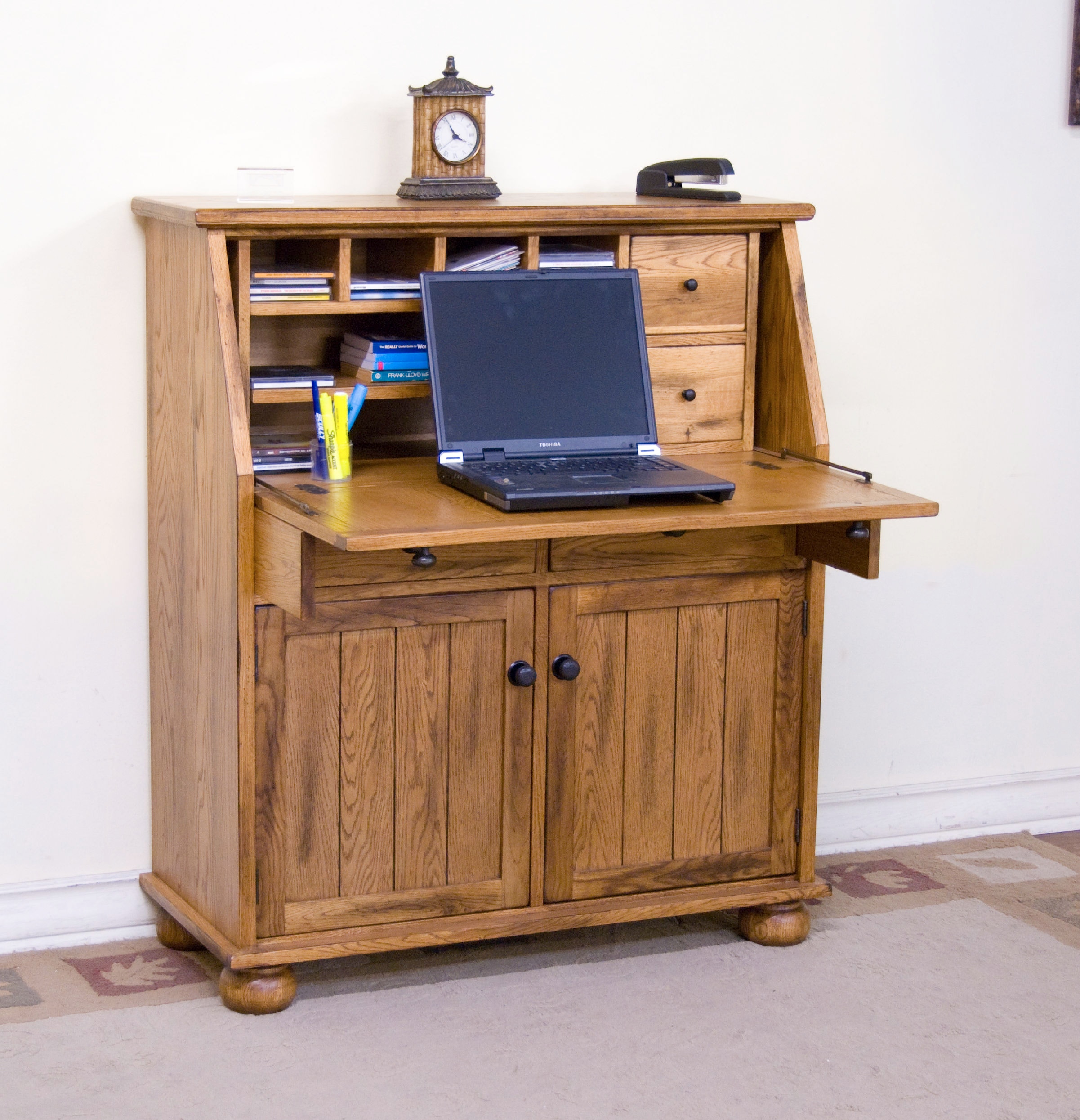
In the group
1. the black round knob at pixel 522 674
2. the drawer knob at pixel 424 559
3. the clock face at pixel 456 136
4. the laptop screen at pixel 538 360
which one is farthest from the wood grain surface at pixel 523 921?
the clock face at pixel 456 136

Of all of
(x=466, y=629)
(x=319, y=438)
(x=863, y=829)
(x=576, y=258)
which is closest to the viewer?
(x=319, y=438)

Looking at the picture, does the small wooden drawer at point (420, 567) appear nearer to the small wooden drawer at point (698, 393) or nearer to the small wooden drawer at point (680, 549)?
the small wooden drawer at point (680, 549)

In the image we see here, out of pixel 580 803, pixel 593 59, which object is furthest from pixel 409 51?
pixel 580 803

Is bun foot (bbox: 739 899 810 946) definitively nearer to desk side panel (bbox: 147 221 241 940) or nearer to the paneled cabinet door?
the paneled cabinet door

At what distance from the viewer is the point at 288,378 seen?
2.61 meters

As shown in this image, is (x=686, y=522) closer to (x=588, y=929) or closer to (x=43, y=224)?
(x=588, y=929)

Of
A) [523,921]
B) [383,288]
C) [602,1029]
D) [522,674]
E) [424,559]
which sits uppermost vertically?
[383,288]

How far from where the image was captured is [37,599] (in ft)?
9.29

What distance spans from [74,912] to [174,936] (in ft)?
0.63

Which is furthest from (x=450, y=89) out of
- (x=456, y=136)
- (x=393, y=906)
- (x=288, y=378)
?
(x=393, y=906)

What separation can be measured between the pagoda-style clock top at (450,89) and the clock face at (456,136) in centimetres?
3

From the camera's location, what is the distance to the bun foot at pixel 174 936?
290 cm

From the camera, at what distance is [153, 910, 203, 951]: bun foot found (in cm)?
290

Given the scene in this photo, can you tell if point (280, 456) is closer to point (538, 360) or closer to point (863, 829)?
point (538, 360)
